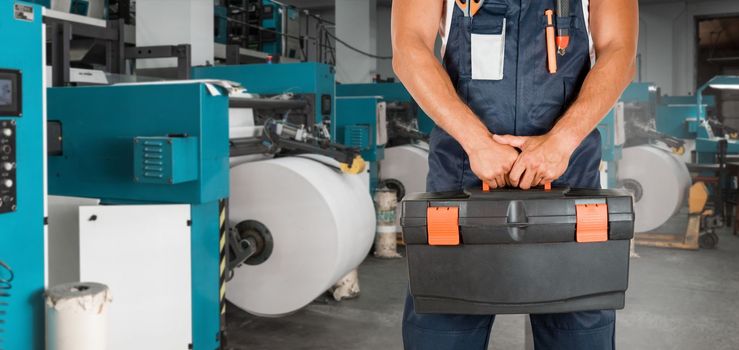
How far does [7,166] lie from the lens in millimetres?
1650

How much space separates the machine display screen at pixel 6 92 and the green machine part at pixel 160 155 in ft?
1.98

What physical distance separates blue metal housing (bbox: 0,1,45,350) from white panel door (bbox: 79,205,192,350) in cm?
55

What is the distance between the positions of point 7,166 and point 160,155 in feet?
2.01

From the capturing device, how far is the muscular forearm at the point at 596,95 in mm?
1248

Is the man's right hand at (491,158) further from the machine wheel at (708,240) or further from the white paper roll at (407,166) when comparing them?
the machine wheel at (708,240)

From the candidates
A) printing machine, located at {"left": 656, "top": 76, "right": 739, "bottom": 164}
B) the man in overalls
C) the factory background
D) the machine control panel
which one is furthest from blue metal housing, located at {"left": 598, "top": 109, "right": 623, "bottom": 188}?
the machine control panel

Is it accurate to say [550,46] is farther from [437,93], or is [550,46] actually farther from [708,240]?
[708,240]

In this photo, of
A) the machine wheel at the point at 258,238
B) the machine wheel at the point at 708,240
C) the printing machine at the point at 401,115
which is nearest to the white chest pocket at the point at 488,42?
the machine wheel at the point at 258,238

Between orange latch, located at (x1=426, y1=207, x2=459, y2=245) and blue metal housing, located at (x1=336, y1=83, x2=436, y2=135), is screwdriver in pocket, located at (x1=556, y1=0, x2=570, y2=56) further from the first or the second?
blue metal housing, located at (x1=336, y1=83, x2=436, y2=135)

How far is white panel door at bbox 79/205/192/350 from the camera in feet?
7.52

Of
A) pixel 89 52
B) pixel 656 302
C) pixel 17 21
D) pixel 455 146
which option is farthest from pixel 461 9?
pixel 89 52

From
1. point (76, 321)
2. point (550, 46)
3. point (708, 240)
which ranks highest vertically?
point (550, 46)

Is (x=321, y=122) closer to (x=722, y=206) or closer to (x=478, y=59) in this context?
(x=478, y=59)

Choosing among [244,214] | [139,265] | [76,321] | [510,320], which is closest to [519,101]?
[76,321]
